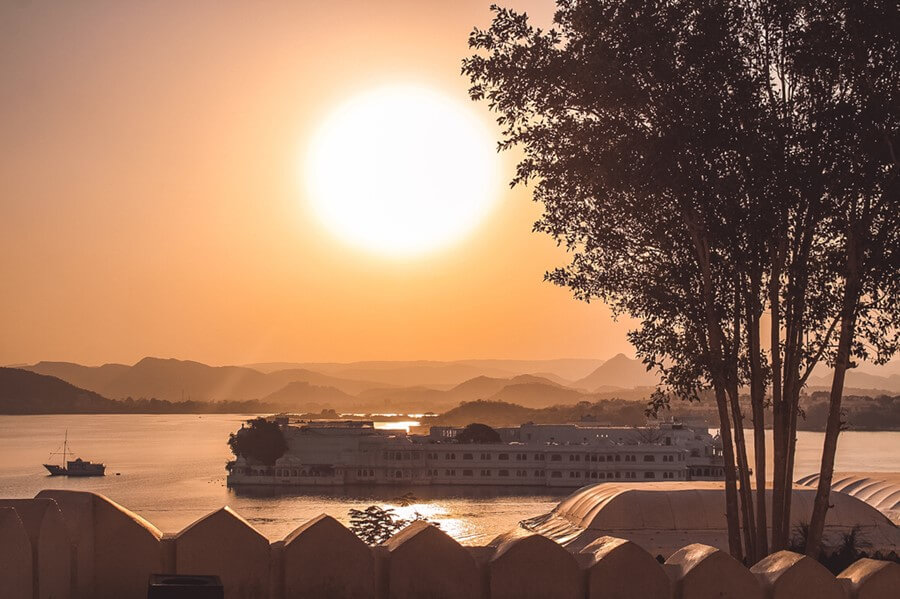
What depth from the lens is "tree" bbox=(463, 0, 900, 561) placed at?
27.6ft

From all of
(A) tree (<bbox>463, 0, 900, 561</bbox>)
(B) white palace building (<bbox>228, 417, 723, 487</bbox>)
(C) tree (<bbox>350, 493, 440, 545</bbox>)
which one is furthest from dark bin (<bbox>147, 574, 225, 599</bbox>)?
(B) white palace building (<bbox>228, 417, 723, 487</bbox>)

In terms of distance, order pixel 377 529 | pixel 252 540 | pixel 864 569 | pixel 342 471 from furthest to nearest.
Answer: pixel 342 471 < pixel 377 529 < pixel 864 569 < pixel 252 540

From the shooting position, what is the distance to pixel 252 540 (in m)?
5.43

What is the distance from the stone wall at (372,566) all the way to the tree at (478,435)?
7455 cm

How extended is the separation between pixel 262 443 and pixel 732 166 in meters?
70.6

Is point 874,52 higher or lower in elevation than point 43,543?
higher

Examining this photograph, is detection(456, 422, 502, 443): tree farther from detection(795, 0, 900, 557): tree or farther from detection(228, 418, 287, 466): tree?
detection(795, 0, 900, 557): tree

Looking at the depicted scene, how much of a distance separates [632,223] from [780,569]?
15.2 ft

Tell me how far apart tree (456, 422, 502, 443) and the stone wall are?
2935 inches

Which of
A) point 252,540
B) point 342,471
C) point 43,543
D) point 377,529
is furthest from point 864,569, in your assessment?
point 342,471

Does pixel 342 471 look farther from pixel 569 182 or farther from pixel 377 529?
pixel 569 182

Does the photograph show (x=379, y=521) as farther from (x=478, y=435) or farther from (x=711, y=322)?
(x=711, y=322)

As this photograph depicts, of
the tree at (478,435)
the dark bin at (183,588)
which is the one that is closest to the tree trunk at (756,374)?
the dark bin at (183,588)

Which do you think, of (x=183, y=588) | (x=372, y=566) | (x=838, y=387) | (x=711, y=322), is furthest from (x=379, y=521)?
(x=183, y=588)
